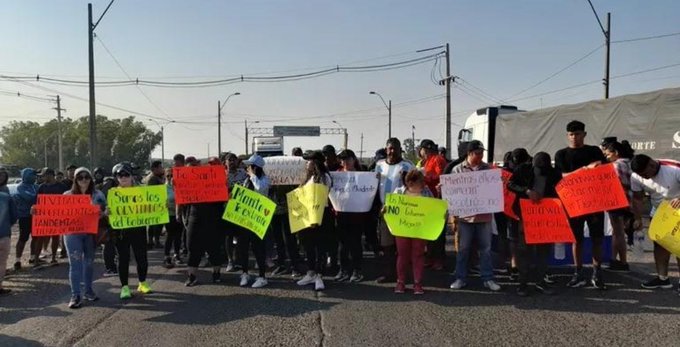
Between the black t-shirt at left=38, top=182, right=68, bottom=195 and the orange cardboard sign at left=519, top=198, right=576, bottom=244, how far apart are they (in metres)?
8.16

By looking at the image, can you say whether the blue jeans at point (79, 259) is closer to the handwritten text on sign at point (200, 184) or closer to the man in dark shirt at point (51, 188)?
the handwritten text on sign at point (200, 184)

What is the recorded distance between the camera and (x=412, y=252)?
695 centimetres

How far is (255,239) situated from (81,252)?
2.24 metres

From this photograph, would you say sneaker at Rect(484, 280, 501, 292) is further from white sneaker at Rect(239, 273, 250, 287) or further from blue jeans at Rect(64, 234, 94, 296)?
blue jeans at Rect(64, 234, 94, 296)

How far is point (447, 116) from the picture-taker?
31.6 metres

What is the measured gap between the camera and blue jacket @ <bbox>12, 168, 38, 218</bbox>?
9.70 metres

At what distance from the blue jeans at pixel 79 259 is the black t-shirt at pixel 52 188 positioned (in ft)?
11.7

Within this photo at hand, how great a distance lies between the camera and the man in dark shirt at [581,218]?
6957 mm

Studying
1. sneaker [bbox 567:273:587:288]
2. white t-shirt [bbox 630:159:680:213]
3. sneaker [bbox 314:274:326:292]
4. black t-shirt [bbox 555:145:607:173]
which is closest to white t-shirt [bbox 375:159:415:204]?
sneaker [bbox 314:274:326:292]

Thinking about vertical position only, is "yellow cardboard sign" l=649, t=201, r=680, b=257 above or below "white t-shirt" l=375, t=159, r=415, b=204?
below

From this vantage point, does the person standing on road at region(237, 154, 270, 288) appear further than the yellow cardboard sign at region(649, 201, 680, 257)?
Yes

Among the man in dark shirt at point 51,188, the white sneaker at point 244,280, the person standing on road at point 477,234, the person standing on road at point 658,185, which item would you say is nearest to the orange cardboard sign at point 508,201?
the person standing on road at point 477,234

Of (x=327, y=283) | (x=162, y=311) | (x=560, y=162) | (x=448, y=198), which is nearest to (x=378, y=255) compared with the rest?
(x=327, y=283)

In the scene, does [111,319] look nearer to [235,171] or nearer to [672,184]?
[235,171]
